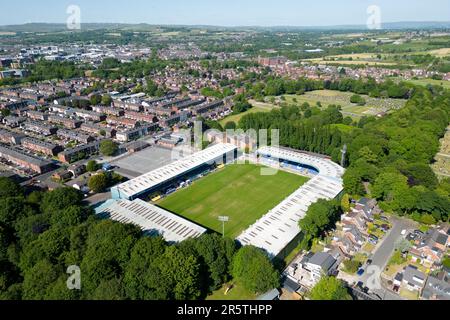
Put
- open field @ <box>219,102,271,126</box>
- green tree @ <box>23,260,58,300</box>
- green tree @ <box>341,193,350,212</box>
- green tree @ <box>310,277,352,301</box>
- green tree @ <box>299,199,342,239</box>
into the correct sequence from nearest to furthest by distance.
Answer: green tree @ <box>23,260,58,300</box> → green tree @ <box>310,277,352,301</box> → green tree @ <box>299,199,342,239</box> → green tree @ <box>341,193,350,212</box> → open field @ <box>219,102,271,126</box>

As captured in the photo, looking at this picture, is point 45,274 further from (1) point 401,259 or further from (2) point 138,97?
(2) point 138,97

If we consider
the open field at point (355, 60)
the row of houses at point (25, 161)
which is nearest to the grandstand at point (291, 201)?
the row of houses at point (25, 161)

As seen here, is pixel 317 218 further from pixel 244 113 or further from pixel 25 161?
pixel 244 113

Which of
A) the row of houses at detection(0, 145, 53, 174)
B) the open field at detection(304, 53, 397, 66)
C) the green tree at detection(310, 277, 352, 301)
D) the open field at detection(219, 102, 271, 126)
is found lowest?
the green tree at detection(310, 277, 352, 301)

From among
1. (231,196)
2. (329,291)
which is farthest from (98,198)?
(329,291)

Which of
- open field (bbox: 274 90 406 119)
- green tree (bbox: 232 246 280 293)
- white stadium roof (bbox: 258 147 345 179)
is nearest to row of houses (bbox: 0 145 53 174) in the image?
white stadium roof (bbox: 258 147 345 179)

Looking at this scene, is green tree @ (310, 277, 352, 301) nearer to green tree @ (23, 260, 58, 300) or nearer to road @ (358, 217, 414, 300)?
Result: road @ (358, 217, 414, 300)

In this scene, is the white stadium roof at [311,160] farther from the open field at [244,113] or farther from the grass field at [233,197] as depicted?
the open field at [244,113]
